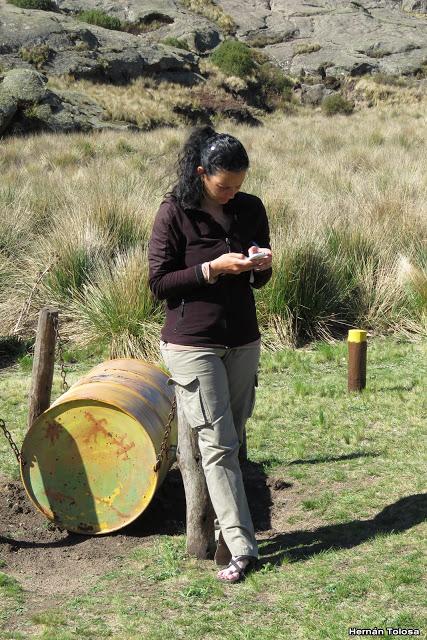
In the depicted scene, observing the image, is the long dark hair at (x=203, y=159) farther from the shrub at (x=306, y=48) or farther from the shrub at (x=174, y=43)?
the shrub at (x=306, y=48)

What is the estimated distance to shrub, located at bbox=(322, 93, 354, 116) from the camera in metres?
34.1

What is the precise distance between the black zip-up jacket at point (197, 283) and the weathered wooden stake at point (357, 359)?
2.81m

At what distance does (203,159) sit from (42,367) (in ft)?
6.48

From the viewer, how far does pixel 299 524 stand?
15.6 feet

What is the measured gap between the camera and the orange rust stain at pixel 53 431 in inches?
187

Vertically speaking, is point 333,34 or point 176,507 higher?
point 176,507

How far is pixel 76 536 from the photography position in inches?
192

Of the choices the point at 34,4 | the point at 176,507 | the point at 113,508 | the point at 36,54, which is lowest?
the point at 36,54

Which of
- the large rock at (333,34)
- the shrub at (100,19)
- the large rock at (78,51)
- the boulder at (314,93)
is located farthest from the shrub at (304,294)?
the large rock at (333,34)

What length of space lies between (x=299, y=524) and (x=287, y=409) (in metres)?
1.95

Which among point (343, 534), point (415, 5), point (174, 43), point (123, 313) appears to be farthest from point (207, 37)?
point (343, 534)

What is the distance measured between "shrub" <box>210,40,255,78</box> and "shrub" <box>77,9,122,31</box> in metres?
4.56

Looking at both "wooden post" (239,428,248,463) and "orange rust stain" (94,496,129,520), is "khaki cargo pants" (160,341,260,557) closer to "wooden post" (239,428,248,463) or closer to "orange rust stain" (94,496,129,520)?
"orange rust stain" (94,496,129,520)

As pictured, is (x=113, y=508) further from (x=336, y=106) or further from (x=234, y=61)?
(x=234, y=61)
